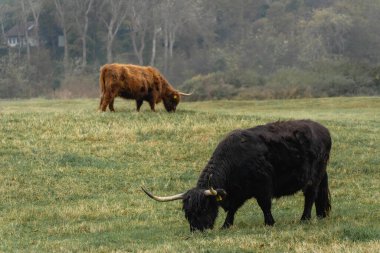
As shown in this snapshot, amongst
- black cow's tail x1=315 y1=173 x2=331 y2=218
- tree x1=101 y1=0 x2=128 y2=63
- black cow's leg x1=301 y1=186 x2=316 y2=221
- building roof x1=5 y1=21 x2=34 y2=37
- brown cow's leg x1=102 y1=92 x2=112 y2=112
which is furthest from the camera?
building roof x1=5 y1=21 x2=34 y2=37

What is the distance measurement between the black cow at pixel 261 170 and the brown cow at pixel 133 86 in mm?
13565

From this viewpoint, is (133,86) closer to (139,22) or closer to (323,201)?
(323,201)

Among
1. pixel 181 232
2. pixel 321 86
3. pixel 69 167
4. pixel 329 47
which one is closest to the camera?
pixel 181 232

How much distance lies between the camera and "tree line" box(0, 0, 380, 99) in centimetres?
7262

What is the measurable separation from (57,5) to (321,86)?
3435 cm

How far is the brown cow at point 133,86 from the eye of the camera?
81.1 feet

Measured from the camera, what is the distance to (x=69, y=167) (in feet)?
55.4

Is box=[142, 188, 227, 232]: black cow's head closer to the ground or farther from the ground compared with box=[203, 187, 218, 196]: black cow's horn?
closer to the ground

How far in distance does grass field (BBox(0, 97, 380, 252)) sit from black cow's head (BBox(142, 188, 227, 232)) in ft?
0.64

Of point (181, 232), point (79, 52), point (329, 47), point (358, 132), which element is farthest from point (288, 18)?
point (181, 232)

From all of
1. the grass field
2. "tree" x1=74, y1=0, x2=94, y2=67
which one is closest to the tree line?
"tree" x1=74, y1=0, x2=94, y2=67

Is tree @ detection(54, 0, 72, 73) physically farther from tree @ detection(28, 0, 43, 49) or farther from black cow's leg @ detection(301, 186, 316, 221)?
black cow's leg @ detection(301, 186, 316, 221)

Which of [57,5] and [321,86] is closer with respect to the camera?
[321,86]

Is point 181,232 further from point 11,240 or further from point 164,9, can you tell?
point 164,9
